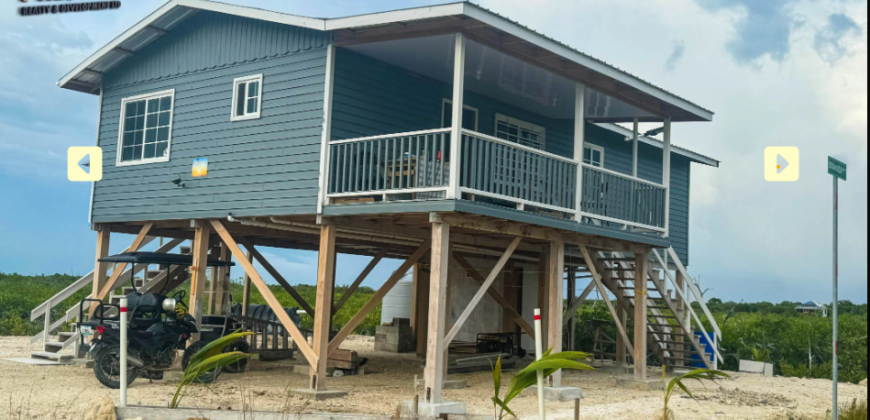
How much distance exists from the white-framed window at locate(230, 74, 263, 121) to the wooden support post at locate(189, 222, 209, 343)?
209cm

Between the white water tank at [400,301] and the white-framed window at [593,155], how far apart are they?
246 inches

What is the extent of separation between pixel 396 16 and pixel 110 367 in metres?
6.44

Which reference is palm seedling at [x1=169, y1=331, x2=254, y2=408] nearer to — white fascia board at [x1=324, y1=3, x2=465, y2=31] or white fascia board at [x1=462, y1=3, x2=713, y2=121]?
white fascia board at [x1=324, y1=3, x2=465, y2=31]

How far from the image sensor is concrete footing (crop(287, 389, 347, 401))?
38.0 feet

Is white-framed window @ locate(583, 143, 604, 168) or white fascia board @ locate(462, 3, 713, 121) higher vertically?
white fascia board @ locate(462, 3, 713, 121)

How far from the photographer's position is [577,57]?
1236 centimetres

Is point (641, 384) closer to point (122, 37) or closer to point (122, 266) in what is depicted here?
point (122, 266)

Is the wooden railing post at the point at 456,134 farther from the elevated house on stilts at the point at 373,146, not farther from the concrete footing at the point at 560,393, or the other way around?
the concrete footing at the point at 560,393

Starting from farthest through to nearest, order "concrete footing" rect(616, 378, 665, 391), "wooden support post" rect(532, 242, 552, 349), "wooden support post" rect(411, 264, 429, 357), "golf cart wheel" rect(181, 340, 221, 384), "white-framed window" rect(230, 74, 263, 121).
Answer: "wooden support post" rect(411, 264, 429, 357) < "wooden support post" rect(532, 242, 552, 349) < "concrete footing" rect(616, 378, 665, 391) < "white-framed window" rect(230, 74, 263, 121) < "golf cart wheel" rect(181, 340, 221, 384)

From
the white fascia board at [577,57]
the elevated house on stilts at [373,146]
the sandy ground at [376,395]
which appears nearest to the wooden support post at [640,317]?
the elevated house on stilts at [373,146]

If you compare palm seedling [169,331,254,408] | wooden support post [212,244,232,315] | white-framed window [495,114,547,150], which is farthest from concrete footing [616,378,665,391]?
palm seedling [169,331,254,408]

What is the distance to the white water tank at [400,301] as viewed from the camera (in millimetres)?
23031

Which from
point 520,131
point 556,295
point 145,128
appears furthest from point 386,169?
point 145,128

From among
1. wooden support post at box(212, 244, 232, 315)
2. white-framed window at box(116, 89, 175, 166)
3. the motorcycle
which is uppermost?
white-framed window at box(116, 89, 175, 166)
